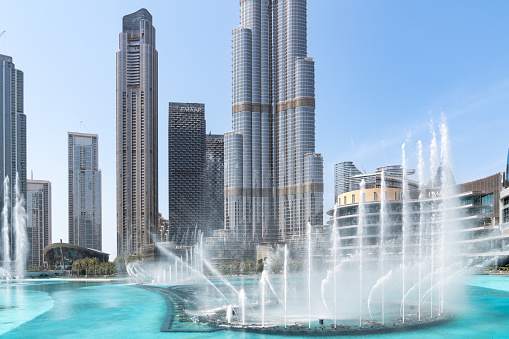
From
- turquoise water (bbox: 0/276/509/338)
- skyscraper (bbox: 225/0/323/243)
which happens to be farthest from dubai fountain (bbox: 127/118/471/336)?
skyscraper (bbox: 225/0/323/243)

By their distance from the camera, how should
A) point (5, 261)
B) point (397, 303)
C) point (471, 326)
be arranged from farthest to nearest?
point (5, 261)
point (397, 303)
point (471, 326)

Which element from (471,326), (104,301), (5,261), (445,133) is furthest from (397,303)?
(5,261)

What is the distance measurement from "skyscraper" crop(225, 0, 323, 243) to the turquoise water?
351 ft

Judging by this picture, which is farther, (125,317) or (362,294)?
(362,294)

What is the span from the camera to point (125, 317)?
1987 inches

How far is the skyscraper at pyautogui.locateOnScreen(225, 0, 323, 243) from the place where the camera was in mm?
181250

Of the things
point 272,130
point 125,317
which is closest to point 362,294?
point 125,317

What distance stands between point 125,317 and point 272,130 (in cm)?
14451

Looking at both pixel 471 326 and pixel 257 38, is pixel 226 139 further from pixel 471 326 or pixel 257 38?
pixel 471 326

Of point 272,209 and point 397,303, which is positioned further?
point 272,209

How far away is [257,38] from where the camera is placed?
7544 inches

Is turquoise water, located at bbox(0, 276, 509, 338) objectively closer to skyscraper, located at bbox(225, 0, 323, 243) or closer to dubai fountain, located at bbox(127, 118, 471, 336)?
dubai fountain, located at bbox(127, 118, 471, 336)

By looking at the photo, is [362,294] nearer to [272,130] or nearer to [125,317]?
[125,317]

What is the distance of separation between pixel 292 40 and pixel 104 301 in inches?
5478
